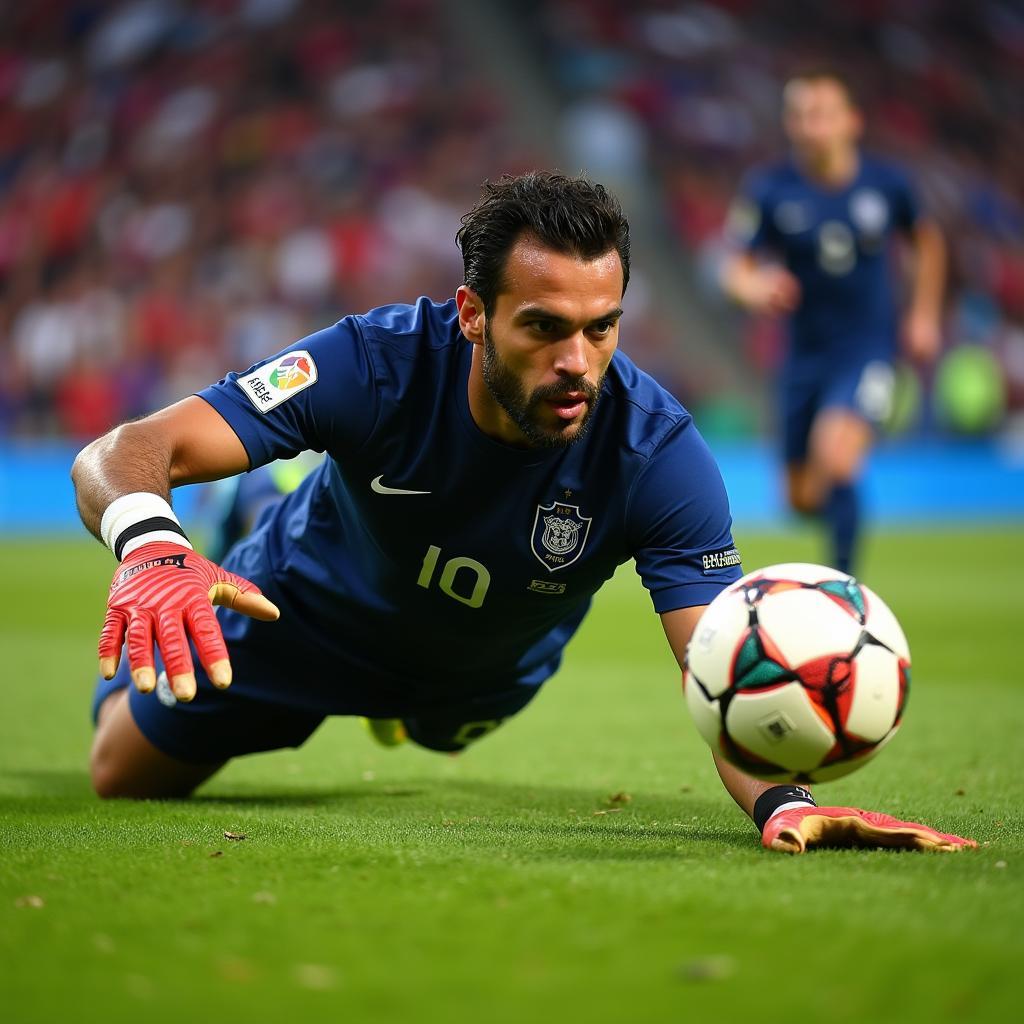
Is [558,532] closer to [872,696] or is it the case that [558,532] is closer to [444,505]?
[444,505]

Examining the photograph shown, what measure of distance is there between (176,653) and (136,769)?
1.48 m

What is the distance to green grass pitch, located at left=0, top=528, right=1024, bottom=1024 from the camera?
6.46 ft

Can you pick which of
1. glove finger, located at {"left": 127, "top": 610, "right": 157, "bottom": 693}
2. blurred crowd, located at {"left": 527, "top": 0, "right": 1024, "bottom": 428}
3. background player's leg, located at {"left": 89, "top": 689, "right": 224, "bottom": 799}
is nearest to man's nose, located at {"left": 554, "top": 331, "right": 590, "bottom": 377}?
glove finger, located at {"left": 127, "top": 610, "right": 157, "bottom": 693}

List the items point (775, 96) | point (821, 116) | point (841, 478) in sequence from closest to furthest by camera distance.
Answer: point (841, 478) → point (821, 116) → point (775, 96)

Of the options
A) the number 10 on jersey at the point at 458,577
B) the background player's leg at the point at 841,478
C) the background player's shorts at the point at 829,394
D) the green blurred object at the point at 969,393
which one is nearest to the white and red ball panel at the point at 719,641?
the number 10 on jersey at the point at 458,577

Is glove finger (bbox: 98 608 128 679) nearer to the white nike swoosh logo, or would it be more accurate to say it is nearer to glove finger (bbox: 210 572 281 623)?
glove finger (bbox: 210 572 281 623)

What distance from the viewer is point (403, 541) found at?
3600 millimetres

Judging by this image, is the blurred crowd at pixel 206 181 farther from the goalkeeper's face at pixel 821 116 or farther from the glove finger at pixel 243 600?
the glove finger at pixel 243 600

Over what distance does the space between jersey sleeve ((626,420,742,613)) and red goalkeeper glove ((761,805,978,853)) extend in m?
0.55

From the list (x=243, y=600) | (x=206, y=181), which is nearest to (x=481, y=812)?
(x=243, y=600)

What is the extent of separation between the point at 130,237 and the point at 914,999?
67.8 feet

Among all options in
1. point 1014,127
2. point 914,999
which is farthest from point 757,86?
point 914,999

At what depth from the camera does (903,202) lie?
8547 mm

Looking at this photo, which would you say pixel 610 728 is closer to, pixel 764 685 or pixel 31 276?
pixel 764 685
